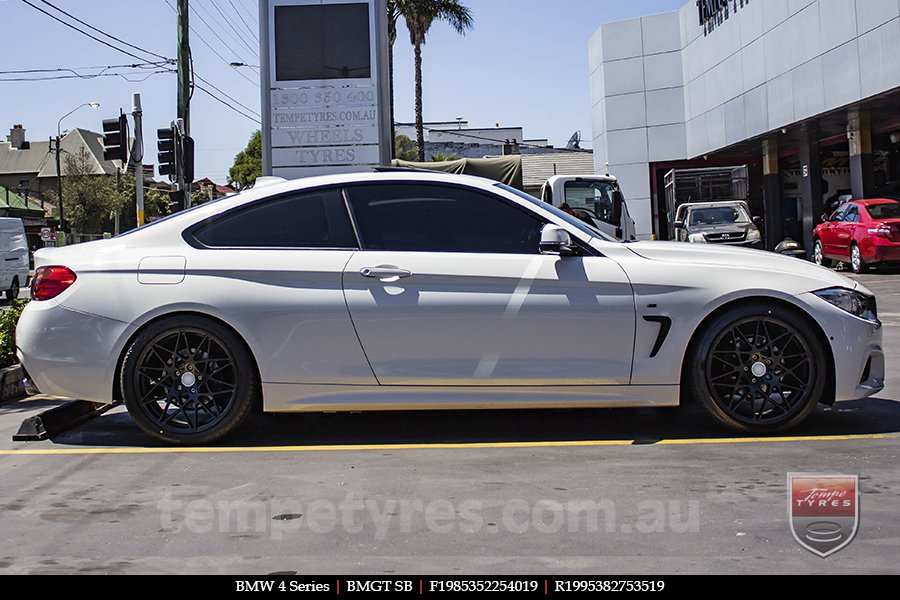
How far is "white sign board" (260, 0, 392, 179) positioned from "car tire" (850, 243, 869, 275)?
1328cm

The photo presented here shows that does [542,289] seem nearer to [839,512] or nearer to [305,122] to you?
[839,512]

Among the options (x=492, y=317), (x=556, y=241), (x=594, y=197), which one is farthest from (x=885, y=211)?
(x=492, y=317)

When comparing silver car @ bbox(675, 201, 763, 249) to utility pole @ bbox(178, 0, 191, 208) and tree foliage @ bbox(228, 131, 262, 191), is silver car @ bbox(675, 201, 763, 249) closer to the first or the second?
utility pole @ bbox(178, 0, 191, 208)

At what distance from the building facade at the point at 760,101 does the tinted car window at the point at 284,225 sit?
18.9 meters

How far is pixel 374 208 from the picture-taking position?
5781 mm

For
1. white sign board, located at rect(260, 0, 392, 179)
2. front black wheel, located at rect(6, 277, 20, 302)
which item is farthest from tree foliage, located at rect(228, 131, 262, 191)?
white sign board, located at rect(260, 0, 392, 179)

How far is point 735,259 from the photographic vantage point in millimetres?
5629

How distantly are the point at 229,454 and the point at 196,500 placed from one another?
0.93m

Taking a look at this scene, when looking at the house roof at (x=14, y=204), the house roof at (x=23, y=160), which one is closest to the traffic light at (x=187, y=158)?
the house roof at (x=14, y=204)

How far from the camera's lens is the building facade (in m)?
24.3

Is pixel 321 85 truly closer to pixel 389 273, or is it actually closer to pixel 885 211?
pixel 389 273

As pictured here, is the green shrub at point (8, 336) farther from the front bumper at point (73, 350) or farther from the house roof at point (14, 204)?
the house roof at point (14, 204)

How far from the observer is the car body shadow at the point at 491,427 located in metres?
5.70
